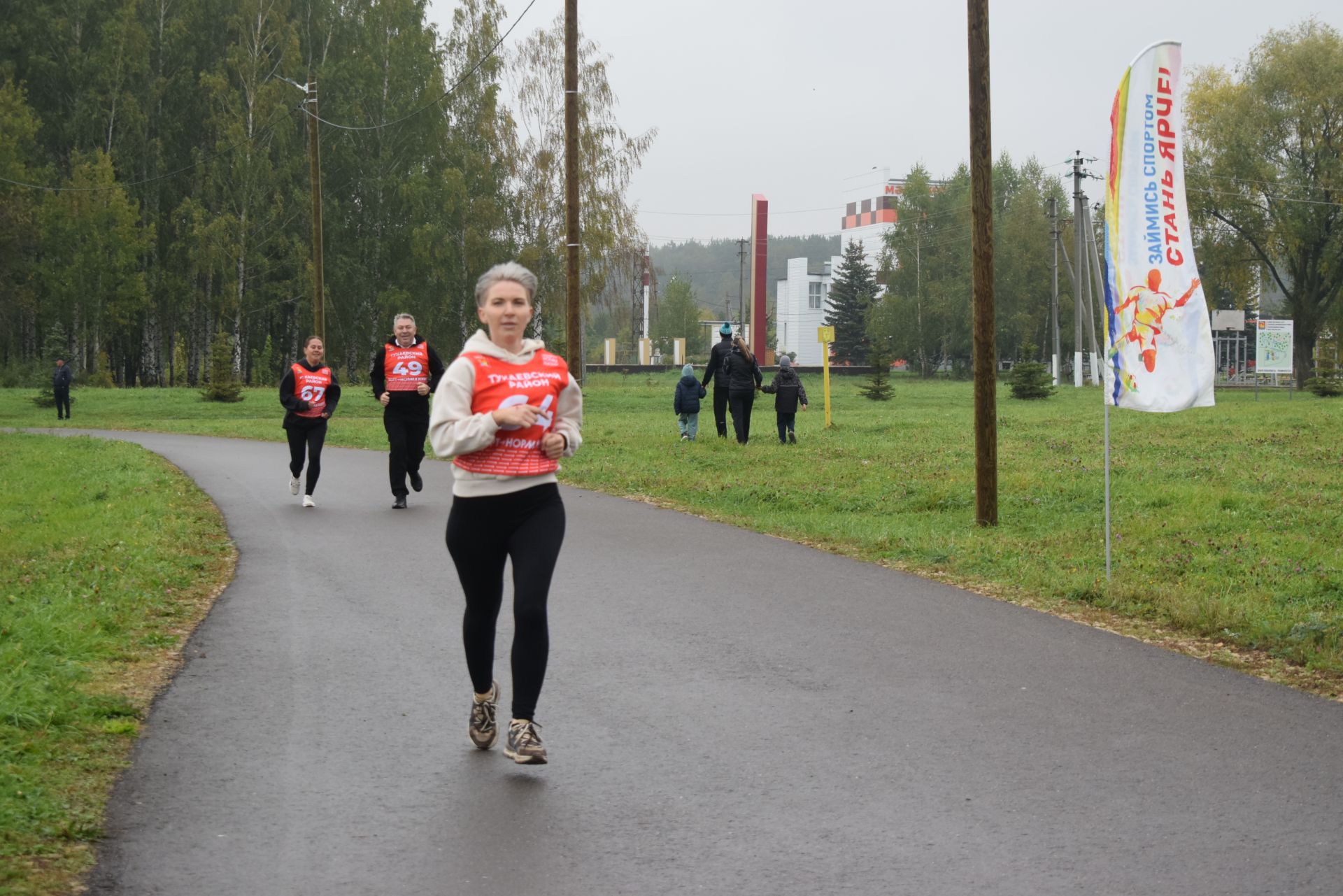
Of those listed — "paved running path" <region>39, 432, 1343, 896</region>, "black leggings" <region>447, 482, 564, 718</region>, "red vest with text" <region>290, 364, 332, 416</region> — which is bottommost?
"paved running path" <region>39, 432, 1343, 896</region>

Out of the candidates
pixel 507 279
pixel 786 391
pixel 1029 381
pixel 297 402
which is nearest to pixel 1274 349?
pixel 1029 381

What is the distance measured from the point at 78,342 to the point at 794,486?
45.1 m

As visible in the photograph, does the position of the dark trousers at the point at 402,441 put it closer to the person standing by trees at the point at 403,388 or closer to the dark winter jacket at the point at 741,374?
the person standing by trees at the point at 403,388

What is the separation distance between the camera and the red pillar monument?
6956 centimetres

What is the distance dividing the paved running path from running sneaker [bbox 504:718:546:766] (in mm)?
64

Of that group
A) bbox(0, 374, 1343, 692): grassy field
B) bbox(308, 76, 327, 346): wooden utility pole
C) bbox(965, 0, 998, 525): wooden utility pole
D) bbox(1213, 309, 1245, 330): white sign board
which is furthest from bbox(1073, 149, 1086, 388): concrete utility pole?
bbox(965, 0, 998, 525): wooden utility pole

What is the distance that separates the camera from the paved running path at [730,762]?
13.7ft

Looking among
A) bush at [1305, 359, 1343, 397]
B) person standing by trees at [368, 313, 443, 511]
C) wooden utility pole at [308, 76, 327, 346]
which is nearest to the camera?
person standing by trees at [368, 313, 443, 511]

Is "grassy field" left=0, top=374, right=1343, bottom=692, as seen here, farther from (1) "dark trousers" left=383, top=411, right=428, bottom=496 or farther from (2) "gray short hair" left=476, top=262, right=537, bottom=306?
(2) "gray short hair" left=476, top=262, right=537, bottom=306

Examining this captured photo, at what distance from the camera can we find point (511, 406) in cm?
514

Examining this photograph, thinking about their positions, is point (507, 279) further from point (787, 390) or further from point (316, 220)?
point (316, 220)

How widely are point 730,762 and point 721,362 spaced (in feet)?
57.8

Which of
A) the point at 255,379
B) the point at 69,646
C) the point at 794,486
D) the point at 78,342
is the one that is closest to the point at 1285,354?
the point at 794,486

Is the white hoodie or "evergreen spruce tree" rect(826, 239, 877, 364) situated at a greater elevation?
"evergreen spruce tree" rect(826, 239, 877, 364)
